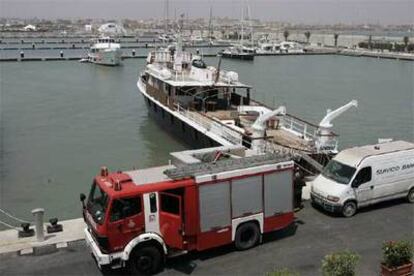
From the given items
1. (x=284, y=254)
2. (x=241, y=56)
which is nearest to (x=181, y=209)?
(x=284, y=254)

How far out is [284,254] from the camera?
493 inches

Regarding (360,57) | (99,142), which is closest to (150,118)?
(99,142)

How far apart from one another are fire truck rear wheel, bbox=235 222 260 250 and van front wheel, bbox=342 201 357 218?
329cm

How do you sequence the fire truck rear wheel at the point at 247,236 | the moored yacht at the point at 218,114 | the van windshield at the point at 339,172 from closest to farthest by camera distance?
the fire truck rear wheel at the point at 247,236
the van windshield at the point at 339,172
the moored yacht at the point at 218,114

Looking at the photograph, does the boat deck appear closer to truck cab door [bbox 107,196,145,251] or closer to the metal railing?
the metal railing

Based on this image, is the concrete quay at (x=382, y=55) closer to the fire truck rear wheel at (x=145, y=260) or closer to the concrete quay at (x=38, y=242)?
the concrete quay at (x=38, y=242)

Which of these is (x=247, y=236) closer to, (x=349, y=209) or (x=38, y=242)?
(x=349, y=209)

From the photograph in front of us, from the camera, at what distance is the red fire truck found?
1115 centimetres

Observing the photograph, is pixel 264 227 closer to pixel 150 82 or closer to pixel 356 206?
pixel 356 206

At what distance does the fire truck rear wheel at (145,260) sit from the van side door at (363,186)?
252 inches

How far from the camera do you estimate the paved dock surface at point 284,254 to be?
A: 11.7m

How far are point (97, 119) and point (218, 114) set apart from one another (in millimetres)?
14219

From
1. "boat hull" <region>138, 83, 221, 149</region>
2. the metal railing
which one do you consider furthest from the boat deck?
"boat hull" <region>138, 83, 221, 149</region>

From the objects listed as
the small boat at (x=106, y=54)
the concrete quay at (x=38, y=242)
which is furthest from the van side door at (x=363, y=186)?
the small boat at (x=106, y=54)
